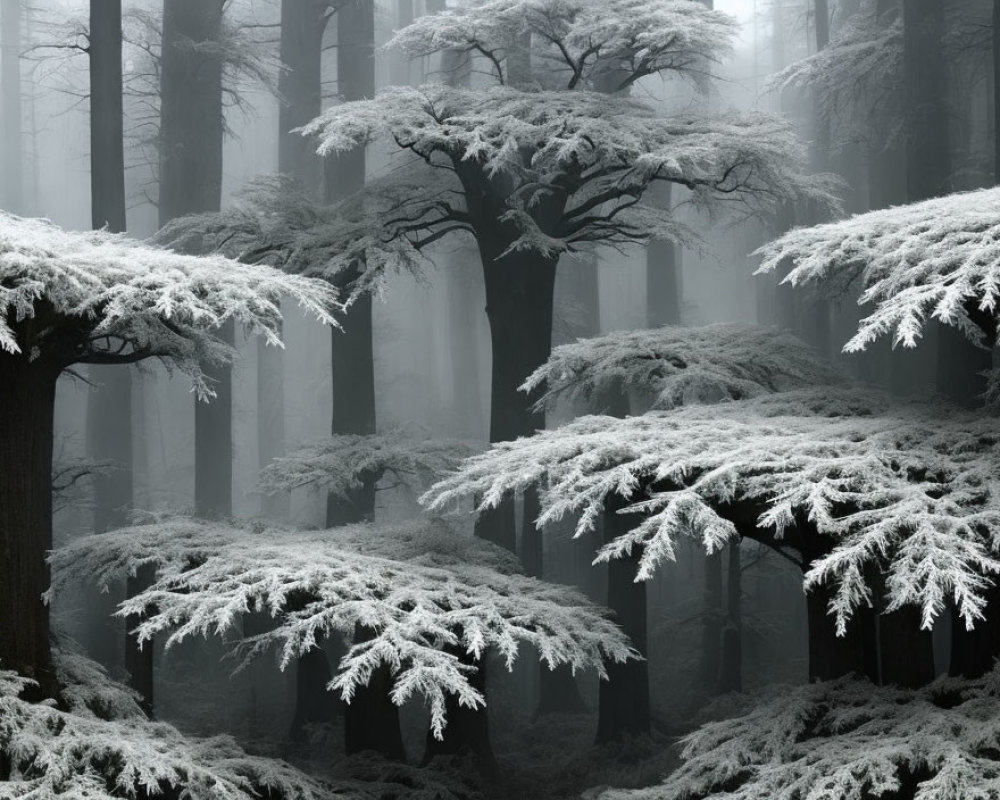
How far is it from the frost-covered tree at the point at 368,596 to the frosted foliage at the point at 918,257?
3024 mm

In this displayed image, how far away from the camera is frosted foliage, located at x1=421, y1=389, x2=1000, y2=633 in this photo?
544 cm

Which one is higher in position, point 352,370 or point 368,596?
point 352,370

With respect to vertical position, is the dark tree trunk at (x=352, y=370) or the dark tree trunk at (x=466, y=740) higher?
the dark tree trunk at (x=352, y=370)

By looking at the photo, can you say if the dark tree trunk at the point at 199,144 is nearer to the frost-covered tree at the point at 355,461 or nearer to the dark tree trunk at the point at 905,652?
the frost-covered tree at the point at 355,461

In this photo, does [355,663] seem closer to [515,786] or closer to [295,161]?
[515,786]

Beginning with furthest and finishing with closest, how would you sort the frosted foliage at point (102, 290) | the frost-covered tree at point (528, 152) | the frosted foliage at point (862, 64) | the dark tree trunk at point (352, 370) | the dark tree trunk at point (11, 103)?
the dark tree trunk at point (11, 103)
the frosted foliage at point (862, 64)
the dark tree trunk at point (352, 370)
the frost-covered tree at point (528, 152)
the frosted foliage at point (102, 290)

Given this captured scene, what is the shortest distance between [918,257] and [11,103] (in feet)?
106

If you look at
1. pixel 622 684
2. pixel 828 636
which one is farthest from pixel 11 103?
pixel 828 636

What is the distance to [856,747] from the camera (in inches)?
239

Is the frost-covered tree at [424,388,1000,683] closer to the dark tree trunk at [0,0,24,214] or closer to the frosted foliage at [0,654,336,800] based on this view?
the frosted foliage at [0,654,336,800]

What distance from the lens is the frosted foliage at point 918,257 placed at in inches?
237

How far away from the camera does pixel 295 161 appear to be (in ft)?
76.6

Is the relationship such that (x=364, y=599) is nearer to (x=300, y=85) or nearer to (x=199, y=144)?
(x=199, y=144)

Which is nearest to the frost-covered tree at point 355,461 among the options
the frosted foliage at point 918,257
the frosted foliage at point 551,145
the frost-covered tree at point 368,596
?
the frosted foliage at point 551,145
